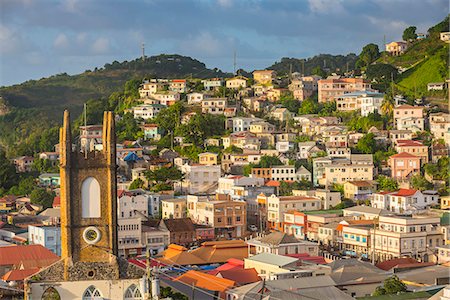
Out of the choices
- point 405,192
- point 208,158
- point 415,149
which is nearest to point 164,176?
point 208,158

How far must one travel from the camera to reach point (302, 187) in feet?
135

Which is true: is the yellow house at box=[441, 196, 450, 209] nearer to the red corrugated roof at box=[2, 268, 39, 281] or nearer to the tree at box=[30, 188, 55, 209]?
the tree at box=[30, 188, 55, 209]

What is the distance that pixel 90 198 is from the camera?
50.8 ft

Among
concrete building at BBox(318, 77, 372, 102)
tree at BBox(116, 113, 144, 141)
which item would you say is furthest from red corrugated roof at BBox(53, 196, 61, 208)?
concrete building at BBox(318, 77, 372, 102)

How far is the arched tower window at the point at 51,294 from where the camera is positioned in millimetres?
14781

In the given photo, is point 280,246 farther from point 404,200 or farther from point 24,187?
point 24,187

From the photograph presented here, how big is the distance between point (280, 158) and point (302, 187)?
369 cm

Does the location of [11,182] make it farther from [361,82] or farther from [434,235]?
[434,235]

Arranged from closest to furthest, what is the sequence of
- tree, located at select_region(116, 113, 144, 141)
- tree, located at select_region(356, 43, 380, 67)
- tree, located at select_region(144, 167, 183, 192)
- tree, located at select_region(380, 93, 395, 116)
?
tree, located at select_region(144, 167, 183, 192)
tree, located at select_region(380, 93, 395, 116)
tree, located at select_region(116, 113, 144, 141)
tree, located at select_region(356, 43, 380, 67)

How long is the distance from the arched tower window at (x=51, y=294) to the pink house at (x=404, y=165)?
2827 centimetres

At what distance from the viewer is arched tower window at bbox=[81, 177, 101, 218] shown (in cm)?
1540

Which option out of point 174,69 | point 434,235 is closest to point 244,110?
point 434,235

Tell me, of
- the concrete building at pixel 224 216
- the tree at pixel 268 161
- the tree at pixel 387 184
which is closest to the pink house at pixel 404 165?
the tree at pixel 387 184

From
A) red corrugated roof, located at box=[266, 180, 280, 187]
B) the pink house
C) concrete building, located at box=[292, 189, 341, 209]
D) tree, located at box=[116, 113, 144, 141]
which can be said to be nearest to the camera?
concrete building, located at box=[292, 189, 341, 209]
